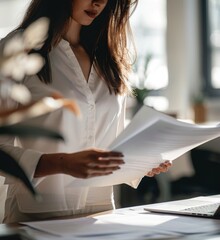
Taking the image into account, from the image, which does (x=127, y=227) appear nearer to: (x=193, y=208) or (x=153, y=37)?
(x=193, y=208)

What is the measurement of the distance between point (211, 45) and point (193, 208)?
3.58 metres

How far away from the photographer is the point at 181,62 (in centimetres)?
488

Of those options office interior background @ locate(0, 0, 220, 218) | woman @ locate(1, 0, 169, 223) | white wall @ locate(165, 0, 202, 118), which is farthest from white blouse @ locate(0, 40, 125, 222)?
white wall @ locate(165, 0, 202, 118)

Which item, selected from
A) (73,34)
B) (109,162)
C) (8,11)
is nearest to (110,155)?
(109,162)

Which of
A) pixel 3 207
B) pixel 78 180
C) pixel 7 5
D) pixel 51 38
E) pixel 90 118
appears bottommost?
pixel 3 207

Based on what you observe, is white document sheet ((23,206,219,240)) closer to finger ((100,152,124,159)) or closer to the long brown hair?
finger ((100,152,124,159))

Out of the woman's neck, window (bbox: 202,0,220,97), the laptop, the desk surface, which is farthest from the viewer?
window (bbox: 202,0,220,97)

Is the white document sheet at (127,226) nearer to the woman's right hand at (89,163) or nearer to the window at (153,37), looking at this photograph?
the woman's right hand at (89,163)

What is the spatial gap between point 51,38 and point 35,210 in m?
0.49

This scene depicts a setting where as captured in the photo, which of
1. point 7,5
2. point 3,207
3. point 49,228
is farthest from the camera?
point 7,5

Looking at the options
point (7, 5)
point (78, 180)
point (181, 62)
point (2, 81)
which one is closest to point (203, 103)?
point (181, 62)

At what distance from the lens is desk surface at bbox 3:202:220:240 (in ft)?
4.21

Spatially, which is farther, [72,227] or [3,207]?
[3,207]

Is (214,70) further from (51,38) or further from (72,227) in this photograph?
(72,227)
